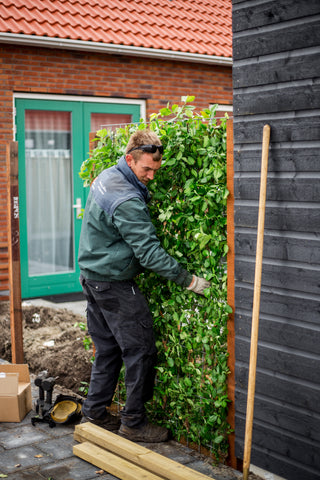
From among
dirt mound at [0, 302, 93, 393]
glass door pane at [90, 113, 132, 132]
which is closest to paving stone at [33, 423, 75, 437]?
dirt mound at [0, 302, 93, 393]

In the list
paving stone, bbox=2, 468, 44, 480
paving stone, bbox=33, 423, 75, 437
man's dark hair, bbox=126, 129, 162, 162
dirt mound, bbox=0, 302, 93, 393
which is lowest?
paving stone, bbox=2, 468, 44, 480

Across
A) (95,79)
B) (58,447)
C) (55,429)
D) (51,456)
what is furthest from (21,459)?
(95,79)

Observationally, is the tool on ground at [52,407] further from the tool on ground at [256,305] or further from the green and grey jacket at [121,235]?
the tool on ground at [256,305]

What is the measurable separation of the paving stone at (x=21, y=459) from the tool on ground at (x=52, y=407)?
0.43 metres

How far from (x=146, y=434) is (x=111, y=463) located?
20.4 inches

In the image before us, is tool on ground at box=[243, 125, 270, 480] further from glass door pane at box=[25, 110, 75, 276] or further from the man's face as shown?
glass door pane at box=[25, 110, 75, 276]

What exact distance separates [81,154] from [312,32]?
7178mm

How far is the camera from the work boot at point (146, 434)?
4695 millimetres

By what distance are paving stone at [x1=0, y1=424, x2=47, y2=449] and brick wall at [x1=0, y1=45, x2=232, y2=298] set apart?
16.5ft

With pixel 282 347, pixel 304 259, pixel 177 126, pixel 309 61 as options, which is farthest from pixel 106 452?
pixel 309 61

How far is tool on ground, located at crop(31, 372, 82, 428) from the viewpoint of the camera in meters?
5.09

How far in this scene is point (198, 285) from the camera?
14.2 ft

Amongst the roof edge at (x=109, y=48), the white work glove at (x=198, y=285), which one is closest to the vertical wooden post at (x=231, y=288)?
the white work glove at (x=198, y=285)

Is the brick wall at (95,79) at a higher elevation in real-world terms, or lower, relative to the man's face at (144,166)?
higher
